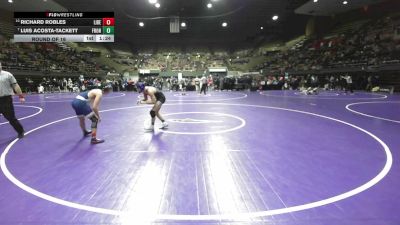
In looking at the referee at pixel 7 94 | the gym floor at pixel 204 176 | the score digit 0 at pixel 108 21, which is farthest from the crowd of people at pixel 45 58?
the gym floor at pixel 204 176

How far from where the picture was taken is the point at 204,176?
153 inches

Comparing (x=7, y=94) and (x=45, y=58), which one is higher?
(x=45, y=58)

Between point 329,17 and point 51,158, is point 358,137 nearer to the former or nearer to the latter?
point 51,158

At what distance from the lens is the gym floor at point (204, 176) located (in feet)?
9.32

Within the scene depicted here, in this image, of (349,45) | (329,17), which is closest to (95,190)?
(349,45)

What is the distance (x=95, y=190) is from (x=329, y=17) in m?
34.9

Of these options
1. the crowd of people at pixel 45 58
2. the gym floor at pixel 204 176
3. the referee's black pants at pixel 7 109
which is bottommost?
the gym floor at pixel 204 176
